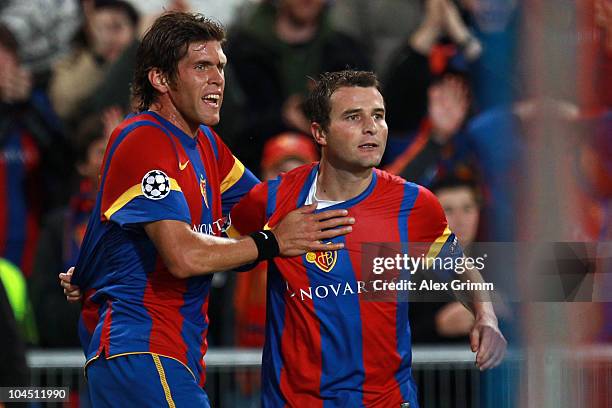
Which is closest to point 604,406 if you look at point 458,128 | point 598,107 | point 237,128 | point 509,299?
point 509,299

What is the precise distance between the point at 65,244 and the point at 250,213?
2753 millimetres

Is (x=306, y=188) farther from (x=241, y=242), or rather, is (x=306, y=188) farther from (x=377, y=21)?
(x=377, y=21)

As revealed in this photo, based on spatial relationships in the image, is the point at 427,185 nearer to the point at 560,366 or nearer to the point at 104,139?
the point at 104,139

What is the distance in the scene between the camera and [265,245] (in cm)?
421

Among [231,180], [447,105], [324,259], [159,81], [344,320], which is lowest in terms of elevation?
[344,320]

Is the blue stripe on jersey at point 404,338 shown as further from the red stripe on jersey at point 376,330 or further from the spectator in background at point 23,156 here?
the spectator in background at point 23,156

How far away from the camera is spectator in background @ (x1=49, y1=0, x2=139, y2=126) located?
25.0 feet

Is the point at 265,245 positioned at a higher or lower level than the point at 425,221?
lower

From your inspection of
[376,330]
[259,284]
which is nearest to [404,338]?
[376,330]

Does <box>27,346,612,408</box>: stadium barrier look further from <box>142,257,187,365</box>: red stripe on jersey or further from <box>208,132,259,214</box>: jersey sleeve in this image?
<box>142,257,187,365</box>: red stripe on jersey

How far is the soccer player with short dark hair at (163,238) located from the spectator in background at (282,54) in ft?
9.38

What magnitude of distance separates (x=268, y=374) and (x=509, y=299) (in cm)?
151

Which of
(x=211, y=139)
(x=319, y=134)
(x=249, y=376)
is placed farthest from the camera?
(x=249, y=376)

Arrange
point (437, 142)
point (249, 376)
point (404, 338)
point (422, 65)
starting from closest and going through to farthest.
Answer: point (404, 338) < point (249, 376) < point (437, 142) < point (422, 65)
